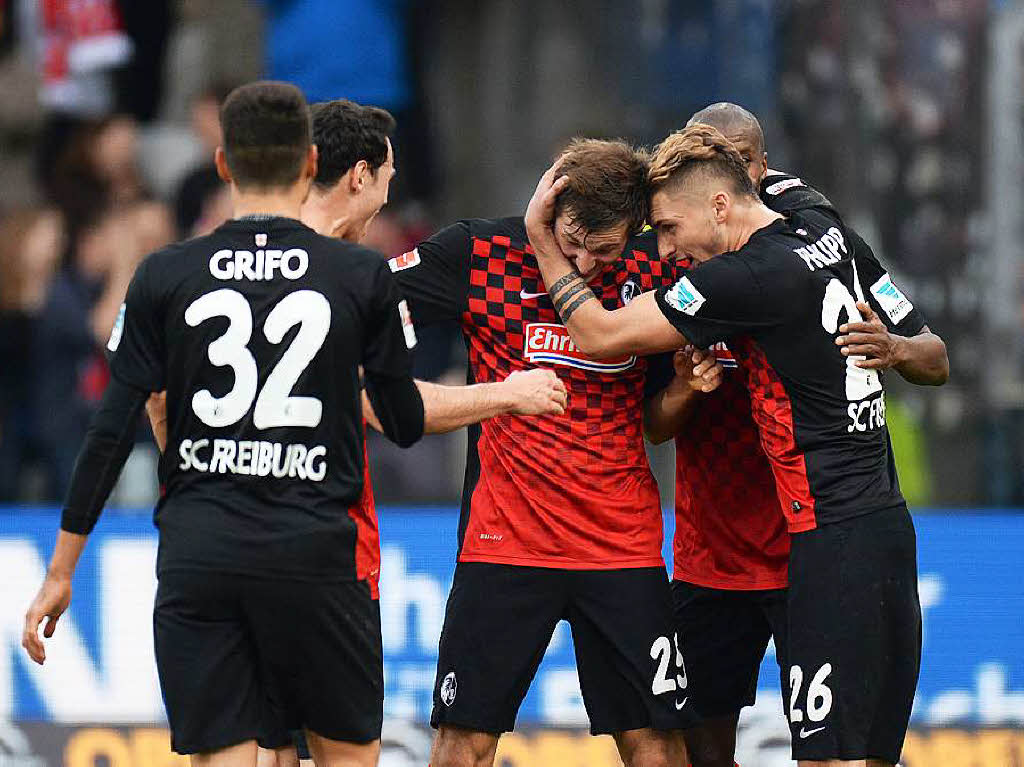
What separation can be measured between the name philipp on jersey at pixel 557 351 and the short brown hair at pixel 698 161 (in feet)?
1.74

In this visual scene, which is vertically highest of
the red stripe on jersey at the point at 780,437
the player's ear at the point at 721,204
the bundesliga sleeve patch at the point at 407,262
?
the player's ear at the point at 721,204

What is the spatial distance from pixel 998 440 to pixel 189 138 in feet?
16.1

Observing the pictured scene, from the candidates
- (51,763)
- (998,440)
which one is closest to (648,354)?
(51,763)

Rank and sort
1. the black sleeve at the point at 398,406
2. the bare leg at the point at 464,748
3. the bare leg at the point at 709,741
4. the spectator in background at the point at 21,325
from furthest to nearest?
the spectator in background at the point at 21,325
the bare leg at the point at 709,741
the bare leg at the point at 464,748
the black sleeve at the point at 398,406

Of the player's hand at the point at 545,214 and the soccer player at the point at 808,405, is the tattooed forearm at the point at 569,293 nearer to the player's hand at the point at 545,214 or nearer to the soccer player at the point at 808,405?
the soccer player at the point at 808,405

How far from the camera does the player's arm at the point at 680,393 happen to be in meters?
4.81

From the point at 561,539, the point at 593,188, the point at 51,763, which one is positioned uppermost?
the point at 593,188

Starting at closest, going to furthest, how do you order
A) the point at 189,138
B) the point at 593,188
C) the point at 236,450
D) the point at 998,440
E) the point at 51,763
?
the point at 236,450 < the point at 593,188 < the point at 51,763 < the point at 998,440 < the point at 189,138

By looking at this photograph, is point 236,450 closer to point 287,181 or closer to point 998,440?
point 287,181

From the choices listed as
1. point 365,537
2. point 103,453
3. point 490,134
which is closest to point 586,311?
point 365,537

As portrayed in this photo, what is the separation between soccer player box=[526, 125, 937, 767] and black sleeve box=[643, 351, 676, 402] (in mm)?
395

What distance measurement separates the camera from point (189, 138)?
31.6 feet

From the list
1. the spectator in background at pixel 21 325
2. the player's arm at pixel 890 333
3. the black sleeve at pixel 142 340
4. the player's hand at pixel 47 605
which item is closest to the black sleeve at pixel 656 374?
the player's arm at pixel 890 333

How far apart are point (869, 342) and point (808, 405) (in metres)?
0.26
